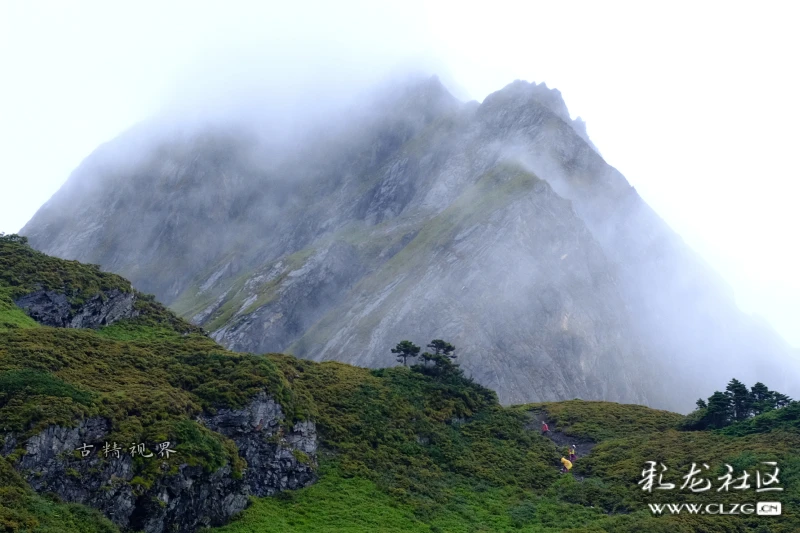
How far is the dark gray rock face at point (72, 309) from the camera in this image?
53209 millimetres

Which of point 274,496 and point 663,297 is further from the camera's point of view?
point 663,297

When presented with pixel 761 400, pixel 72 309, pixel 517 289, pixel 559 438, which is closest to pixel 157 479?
pixel 72 309

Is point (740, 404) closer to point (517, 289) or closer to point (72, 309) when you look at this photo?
point (72, 309)

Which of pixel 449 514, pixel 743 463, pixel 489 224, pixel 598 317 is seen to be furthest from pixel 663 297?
pixel 449 514

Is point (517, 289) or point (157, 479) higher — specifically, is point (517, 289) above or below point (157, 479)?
above

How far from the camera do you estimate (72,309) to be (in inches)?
2159

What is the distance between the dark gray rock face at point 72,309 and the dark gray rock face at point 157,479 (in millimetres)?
21711

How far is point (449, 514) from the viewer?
42.7 metres

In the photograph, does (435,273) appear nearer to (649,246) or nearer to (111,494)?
(649,246)

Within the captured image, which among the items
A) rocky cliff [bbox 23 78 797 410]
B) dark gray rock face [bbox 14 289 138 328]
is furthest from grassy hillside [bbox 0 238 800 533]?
rocky cliff [bbox 23 78 797 410]

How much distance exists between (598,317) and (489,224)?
31482 mm

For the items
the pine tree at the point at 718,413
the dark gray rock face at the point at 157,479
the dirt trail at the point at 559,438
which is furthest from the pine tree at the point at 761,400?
the dark gray rock face at the point at 157,479

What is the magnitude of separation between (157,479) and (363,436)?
67.6 ft

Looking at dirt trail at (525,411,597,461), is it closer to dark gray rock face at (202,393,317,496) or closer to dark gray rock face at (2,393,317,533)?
dark gray rock face at (202,393,317,496)
